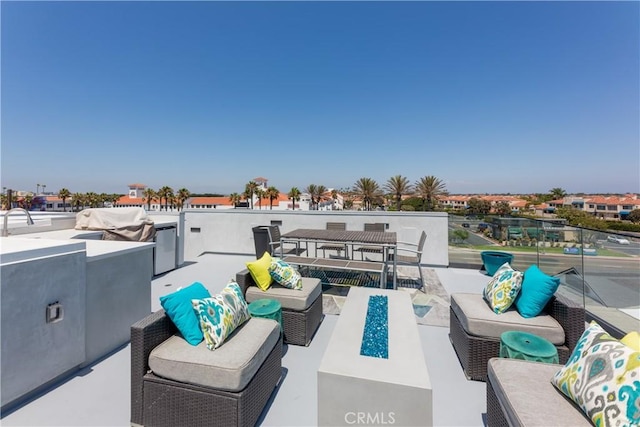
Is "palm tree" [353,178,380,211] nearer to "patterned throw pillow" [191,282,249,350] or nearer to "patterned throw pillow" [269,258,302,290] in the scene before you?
"patterned throw pillow" [269,258,302,290]

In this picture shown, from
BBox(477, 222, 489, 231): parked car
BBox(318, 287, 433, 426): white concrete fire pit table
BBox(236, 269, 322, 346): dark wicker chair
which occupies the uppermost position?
BBox(477, 222, 489, 231): parked car

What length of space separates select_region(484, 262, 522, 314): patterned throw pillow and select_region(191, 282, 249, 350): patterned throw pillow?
7.69 ft

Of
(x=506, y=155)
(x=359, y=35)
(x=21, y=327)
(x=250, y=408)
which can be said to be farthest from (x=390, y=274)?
(x=506, y=155)

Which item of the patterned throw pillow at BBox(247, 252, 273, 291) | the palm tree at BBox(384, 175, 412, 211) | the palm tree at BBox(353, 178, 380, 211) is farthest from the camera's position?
the palm tree at BBox(353, 178, 380, 211)

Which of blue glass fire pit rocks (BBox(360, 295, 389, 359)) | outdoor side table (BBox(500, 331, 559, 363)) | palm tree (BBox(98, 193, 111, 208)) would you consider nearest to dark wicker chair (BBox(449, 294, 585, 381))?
outdoor side table (BBox(500, 331, 559, 363))

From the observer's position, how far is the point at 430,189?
23.3 meters

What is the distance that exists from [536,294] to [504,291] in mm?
233

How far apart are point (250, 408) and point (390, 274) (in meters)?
4.30

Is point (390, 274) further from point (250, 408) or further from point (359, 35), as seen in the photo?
point (359, 35)

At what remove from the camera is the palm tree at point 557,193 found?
50.7 metres

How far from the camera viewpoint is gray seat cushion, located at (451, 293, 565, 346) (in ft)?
6.88

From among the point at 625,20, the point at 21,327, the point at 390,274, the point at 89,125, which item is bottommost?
the point at 390,274

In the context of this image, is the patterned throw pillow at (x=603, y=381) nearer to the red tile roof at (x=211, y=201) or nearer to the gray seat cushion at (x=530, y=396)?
the gray seat cushion at (x=530, y=396)

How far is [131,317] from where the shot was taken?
289cm
